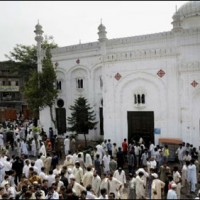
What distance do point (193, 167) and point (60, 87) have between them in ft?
42.4

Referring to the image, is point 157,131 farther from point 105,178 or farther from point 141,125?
point 105,178

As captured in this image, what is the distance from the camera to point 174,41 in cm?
1677

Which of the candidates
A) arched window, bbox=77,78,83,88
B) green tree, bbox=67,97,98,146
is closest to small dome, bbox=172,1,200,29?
arched window, bbox=77,78,83,88

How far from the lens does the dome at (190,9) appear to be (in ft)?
65.8

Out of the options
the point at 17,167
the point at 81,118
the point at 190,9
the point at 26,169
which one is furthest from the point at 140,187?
the point at 190,9

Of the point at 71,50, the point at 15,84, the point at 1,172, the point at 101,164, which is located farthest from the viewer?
the point at 15,84

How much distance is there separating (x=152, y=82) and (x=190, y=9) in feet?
20.1

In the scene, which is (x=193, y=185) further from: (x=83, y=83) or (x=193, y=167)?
(x=83, y=83)

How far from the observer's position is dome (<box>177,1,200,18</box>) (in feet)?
65.8

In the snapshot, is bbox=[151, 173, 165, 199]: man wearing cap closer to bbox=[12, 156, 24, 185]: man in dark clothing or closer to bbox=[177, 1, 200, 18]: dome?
bbox=[12, 156, 24, 185]: man in dark clothing

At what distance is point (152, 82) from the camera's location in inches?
674

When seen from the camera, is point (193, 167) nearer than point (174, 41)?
Yes

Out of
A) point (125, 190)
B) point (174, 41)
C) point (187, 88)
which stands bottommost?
point (125, 190)

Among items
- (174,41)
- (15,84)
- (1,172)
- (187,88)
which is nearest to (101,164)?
(1,172)
